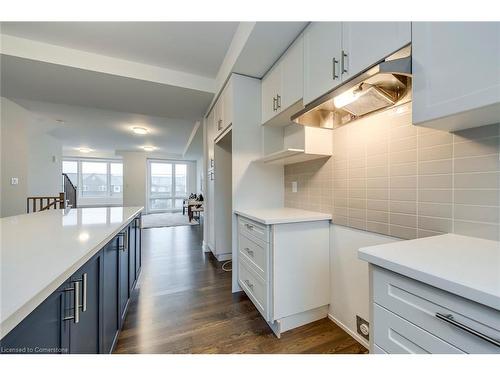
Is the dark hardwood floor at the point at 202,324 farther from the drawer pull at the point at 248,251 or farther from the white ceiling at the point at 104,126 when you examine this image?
the white ceiling at the point at 104,126

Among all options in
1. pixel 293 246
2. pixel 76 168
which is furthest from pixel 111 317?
pixel 76 168

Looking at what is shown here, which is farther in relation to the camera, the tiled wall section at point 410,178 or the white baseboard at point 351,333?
the white baseboard at point 351,333

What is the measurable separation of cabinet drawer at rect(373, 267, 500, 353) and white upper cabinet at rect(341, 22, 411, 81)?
1.00m

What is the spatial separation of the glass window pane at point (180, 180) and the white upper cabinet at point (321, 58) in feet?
29.0

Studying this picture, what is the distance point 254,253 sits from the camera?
1.73 meters

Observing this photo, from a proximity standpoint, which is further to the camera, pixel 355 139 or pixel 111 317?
pixel 355 139

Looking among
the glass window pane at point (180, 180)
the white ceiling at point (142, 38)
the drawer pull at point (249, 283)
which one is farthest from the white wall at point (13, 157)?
the glass window pane at point (180, 180)

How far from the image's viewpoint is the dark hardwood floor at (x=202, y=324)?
1395 millimetres

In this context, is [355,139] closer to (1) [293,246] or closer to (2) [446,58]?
(2) [446,58]

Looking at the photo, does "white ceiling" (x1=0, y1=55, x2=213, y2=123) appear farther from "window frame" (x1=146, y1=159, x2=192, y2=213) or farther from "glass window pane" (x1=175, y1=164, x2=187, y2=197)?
"glass window pane" (x1=175, y1=164, x2=187, y2=197)

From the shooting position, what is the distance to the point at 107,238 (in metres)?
1.04

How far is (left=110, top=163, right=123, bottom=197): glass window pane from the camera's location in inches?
371
